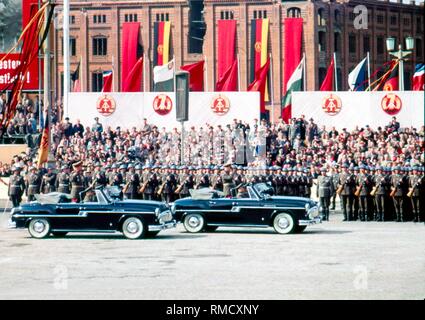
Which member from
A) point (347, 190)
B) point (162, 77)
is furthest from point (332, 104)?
point (347, 190)

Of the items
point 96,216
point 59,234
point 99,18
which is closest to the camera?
point 96,216

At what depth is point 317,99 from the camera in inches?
1725

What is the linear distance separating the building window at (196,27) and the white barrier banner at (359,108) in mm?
61178

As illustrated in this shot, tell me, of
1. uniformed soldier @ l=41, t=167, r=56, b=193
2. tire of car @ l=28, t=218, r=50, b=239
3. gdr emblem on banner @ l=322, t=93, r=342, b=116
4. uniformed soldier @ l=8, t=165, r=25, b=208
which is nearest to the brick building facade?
gdr emblem on banner @ l=322, t=93, r=342, b=116

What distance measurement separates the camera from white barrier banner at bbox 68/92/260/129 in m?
44.1

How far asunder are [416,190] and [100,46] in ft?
248

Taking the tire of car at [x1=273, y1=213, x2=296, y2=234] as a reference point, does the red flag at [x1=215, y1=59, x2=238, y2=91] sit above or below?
above

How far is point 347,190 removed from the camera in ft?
113

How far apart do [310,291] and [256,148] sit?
80.0 ft

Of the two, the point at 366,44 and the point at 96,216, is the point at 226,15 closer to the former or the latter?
the point at 366,44

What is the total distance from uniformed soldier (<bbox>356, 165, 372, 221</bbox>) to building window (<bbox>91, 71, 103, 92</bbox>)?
239 feet


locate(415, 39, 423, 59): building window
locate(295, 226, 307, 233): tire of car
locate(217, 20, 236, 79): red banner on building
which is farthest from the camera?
locate(415, 39, 423, 59): building window

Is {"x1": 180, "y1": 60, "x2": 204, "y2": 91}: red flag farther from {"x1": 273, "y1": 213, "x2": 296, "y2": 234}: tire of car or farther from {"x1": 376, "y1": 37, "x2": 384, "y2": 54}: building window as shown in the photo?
{"x1": 376, "y1": 37, "x2": 384, "y2": 54}: building window
